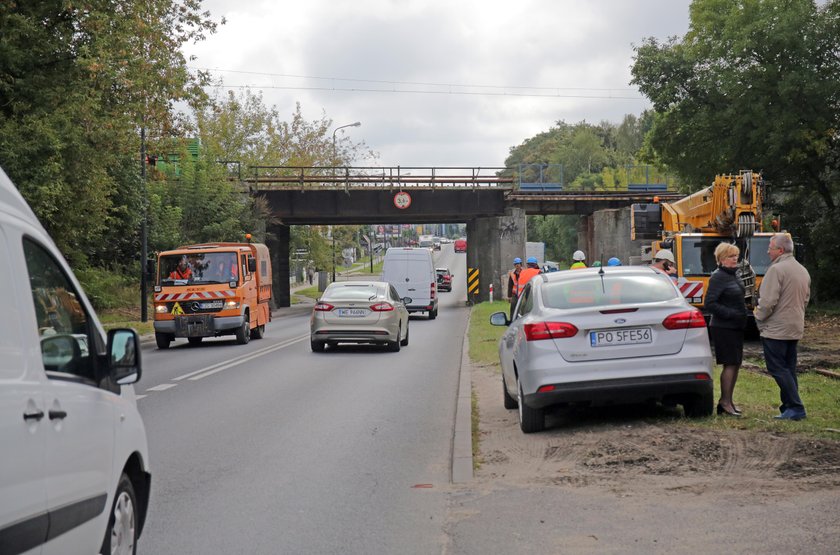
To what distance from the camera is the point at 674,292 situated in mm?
10203

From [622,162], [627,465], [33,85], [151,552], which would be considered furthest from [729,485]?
[622,162]

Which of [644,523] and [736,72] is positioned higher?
[736,72]

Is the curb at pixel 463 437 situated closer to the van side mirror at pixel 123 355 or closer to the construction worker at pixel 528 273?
the construction worker at pixel 528 273

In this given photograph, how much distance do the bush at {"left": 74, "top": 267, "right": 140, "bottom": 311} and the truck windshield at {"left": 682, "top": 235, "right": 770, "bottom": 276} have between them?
2159 cm

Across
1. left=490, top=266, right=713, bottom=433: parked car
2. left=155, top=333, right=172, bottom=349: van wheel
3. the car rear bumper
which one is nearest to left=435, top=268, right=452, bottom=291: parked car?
left=155, top=333, right=172, bottom=349: van wheel

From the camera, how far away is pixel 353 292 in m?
22.4

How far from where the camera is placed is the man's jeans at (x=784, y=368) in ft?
32.1

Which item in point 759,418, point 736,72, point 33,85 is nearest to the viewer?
point 759,418

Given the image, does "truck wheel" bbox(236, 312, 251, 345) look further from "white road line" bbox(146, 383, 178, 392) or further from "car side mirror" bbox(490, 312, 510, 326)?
"car side mirror" bbox(490, 312, 510, 326)

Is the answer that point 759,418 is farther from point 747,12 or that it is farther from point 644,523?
point 747,12

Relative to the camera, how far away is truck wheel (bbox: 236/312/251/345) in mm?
25927

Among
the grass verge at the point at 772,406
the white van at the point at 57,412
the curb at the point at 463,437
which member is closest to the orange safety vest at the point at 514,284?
the grass verge at the point at 772,406

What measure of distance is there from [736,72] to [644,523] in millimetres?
30900

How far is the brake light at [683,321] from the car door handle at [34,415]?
686 centimetres
